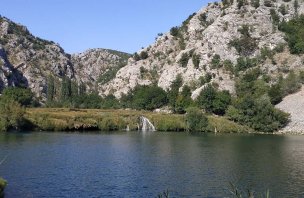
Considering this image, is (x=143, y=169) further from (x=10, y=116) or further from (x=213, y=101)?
(x=213, y=101)

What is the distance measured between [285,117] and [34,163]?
111549 millimetres

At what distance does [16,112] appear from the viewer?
131250 millimetres

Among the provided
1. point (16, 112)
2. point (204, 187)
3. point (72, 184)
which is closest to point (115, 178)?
point (72, 184)

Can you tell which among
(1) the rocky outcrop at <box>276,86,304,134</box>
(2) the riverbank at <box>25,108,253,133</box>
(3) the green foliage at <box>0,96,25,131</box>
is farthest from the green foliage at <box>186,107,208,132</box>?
(3) the green foliage at <box>0,96,25,131</box>

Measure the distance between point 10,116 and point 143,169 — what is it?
75.6 m

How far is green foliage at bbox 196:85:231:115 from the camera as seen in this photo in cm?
17150

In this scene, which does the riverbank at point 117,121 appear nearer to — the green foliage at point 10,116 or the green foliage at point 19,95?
the green foliage at point 10,116

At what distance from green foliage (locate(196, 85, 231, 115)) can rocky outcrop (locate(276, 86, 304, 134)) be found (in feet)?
68.1

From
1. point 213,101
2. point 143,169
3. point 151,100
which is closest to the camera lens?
point 143,169

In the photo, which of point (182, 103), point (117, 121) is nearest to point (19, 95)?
point (117, 121)

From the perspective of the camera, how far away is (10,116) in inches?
5143

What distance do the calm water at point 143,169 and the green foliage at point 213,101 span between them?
226 ft

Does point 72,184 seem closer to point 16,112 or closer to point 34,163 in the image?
point 34,163

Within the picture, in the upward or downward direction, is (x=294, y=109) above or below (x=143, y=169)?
above
